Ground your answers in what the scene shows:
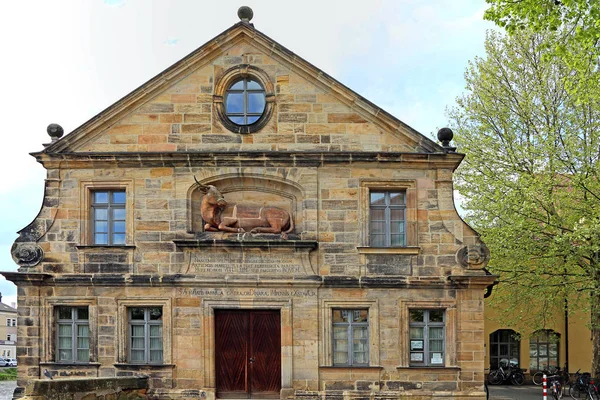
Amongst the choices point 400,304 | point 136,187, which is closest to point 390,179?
point 400,304

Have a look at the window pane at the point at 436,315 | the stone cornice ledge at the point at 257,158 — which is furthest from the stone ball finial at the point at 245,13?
the window pane at the point at 436,315

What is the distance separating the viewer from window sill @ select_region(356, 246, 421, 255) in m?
16.6

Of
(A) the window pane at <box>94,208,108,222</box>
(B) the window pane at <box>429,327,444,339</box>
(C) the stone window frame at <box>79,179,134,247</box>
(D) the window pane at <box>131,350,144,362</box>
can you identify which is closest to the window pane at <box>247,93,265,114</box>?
(C) the stone window frame at <box>79,179,134,247</box>

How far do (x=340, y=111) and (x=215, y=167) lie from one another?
10.7ft

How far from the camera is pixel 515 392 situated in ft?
78.2

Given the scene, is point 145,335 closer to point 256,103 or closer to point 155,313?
point 155,313

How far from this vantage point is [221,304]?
653 inches

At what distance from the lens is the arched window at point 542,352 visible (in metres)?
27.5

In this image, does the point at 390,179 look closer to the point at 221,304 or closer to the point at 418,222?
the point at 418,222

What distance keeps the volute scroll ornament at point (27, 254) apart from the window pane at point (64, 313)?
1246 mm

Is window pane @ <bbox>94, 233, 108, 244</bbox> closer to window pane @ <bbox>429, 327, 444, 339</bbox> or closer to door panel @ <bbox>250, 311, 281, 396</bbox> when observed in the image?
door panel @ <bbox>250, 311, 281, 396</bbox>

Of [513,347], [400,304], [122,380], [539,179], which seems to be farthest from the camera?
[513,347]

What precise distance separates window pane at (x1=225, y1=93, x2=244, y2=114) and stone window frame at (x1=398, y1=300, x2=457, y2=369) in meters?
5.95

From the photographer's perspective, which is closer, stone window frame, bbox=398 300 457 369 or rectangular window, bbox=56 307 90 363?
stone window frame, bbox=398 300 457 369
